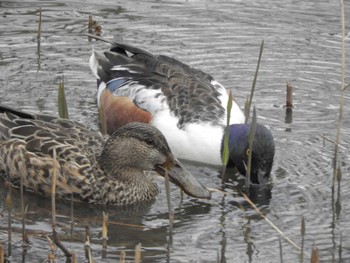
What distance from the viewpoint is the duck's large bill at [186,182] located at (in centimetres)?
816

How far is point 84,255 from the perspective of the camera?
7070 millimetres

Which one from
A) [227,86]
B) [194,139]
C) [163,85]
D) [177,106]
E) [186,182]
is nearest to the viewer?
[186,182]

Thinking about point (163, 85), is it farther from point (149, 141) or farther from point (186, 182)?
point (186, 182)

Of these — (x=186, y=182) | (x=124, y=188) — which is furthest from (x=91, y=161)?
(x=186, y=182)

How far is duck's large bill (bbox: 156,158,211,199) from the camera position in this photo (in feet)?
26.8

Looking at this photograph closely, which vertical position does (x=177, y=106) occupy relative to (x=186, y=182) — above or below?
above

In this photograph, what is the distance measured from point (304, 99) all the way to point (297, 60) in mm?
1021

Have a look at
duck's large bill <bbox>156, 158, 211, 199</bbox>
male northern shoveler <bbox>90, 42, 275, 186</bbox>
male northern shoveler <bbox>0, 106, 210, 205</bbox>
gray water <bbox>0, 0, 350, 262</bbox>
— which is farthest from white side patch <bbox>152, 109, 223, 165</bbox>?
duck's large bill <bbox>156, 158, 211, 199</bbox>

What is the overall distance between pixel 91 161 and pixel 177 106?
1.32 meters

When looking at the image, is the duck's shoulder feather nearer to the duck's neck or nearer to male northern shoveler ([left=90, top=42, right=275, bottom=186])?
male northern shoveler ([left=90, top=42, right=275, bottom=186])

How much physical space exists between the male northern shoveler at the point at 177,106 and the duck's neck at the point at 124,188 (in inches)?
33.2

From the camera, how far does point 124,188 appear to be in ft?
27.7

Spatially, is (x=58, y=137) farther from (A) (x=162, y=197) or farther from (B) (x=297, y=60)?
(B) (x=297, y=60)

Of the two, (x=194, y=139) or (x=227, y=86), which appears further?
(x=227, y=86)
